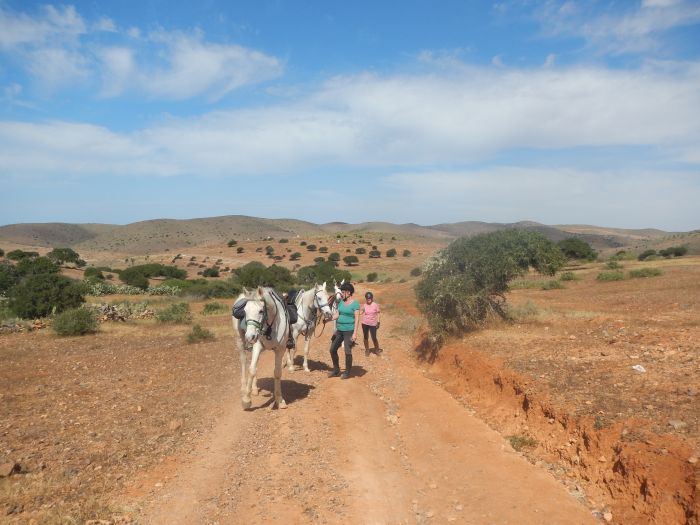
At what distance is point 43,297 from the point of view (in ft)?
63.7

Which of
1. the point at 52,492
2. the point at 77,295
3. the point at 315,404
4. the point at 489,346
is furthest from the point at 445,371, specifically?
the point at 77,295

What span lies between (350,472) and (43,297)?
18960 millimetres

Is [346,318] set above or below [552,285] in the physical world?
above

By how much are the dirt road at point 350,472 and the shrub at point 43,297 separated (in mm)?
14530

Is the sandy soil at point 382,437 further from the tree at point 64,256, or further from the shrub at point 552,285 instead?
the tree at point 64,256

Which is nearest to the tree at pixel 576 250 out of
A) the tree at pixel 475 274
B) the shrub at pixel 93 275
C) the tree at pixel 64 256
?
the tree at pixel 475 274

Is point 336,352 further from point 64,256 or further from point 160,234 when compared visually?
point 160,234

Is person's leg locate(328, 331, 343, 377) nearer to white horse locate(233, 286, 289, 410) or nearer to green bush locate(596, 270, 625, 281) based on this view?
white horse locate(233, 286, 289, 410)

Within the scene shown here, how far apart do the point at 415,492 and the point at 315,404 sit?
352cm

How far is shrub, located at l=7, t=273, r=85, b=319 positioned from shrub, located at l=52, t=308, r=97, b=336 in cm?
315

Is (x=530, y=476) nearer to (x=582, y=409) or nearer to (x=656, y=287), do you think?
(x=582, y=409)

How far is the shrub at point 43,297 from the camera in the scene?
62.7 feet

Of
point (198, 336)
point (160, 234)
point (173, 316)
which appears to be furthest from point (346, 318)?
point (160, 234)

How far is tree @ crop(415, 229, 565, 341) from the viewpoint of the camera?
512 inches
